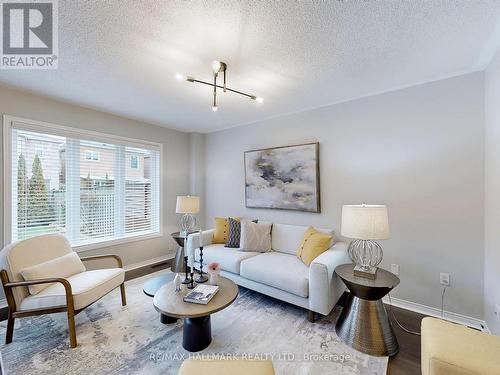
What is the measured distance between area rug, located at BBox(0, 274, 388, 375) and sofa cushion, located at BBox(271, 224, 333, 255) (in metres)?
0.81

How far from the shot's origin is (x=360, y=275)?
2037mm

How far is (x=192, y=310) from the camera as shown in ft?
5.68

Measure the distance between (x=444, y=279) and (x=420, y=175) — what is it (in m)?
1.12

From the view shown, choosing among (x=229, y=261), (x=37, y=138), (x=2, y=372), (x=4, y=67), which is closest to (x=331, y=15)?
(x=229, y=261)

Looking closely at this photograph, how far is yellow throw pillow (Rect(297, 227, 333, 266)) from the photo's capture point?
8.45ft

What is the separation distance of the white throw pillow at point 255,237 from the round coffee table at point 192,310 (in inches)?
44.9

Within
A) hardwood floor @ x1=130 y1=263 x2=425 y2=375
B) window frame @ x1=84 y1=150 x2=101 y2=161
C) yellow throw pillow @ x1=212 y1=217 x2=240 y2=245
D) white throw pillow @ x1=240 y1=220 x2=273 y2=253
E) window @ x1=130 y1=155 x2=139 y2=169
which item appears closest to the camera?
hardwood floor @ x1=130 y1=263 x2=425 y2=375

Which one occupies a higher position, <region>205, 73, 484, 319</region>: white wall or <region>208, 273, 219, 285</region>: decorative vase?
<region>205, 73, 484, 319</region>: white wall

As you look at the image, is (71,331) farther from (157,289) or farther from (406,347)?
(406,347)

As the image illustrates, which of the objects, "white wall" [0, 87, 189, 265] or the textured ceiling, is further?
"white wall" [0, 87, 189, 265]

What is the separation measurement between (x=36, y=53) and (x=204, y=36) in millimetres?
1549

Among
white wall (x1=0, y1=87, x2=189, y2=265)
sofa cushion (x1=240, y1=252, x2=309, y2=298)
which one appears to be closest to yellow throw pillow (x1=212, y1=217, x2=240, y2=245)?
sofa cushion (x1=240, y1=252, x2=309, y2=298)

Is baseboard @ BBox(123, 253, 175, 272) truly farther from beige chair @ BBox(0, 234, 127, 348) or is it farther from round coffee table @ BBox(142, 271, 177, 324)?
round coffee table @ BBox(142, 271, 177, 324)

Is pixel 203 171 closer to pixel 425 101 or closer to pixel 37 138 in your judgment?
pixel 37 138
